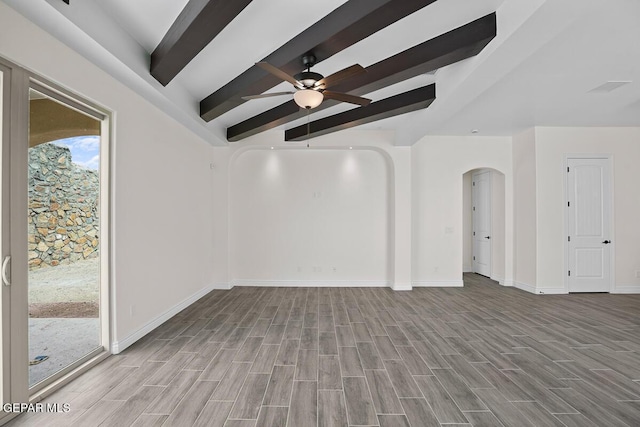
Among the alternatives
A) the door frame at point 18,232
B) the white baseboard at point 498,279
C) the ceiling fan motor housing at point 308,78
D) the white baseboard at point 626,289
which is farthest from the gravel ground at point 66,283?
the white baseboard at point 626,289

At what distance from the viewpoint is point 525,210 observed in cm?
612

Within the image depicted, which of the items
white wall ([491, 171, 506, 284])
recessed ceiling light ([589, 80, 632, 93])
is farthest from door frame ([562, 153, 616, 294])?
recessed ceiling light ([589, 80, 632, 93])

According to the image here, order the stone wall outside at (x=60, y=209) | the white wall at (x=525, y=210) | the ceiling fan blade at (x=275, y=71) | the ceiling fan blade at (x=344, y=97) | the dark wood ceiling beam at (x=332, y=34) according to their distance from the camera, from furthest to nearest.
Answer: the white wall at (x=525, y=210), the ceiling fan blade at (x=344, y=97), the ceiling fan blade at (x=275, y=71), the stone wall outside at (x=60, y=209), the dark wood ceiling beam at (x=332, y=34)

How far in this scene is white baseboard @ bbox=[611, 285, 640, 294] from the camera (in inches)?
229

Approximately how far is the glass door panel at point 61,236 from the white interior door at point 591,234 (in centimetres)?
728

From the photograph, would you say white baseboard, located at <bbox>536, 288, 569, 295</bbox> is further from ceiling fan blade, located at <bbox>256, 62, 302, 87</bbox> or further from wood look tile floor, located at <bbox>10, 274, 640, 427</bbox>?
ceiling fan blade, located at <bbox>256, 62, 302, 87</bbox>

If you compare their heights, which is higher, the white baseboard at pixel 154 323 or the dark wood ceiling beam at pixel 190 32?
the dark wood ceiling beam at pixel 190 32

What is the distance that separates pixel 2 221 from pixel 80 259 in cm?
85

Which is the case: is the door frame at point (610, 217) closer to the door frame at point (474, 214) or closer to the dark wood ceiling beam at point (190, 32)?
the door frame at point (474, 214)

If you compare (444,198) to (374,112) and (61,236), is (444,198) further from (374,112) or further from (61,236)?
(61,236)

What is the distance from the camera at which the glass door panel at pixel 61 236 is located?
2.40 meters

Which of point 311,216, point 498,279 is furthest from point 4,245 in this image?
point 498,279

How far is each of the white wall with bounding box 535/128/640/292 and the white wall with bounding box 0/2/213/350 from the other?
20.1ft

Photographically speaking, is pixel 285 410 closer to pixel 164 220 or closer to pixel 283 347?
pixel 283 347
